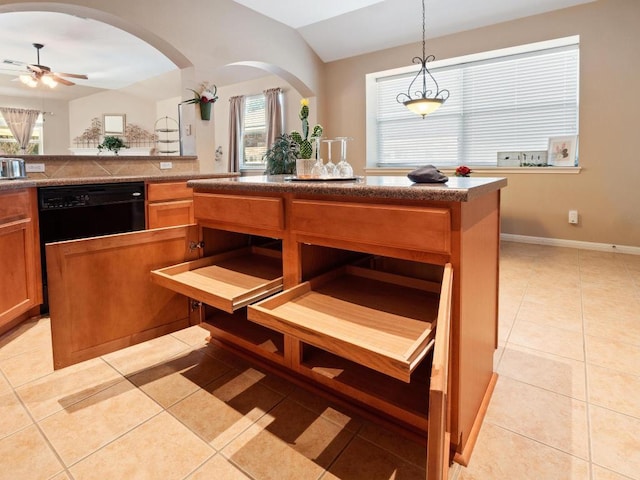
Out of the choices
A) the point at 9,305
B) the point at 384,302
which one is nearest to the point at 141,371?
the point at 9,305

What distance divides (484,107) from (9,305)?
5.15m

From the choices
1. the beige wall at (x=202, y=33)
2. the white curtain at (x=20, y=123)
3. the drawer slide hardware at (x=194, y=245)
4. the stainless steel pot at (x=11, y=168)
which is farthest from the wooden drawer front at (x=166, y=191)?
the white curtain at (x=20, y=123)

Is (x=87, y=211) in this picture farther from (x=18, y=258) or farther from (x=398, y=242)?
(x=398, y=242)

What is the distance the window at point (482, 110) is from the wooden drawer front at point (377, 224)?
13.9 ft

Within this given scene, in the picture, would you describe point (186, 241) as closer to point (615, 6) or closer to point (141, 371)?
point (141, 371)

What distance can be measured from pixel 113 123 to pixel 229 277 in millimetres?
8694

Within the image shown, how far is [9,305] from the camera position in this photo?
6.98ft

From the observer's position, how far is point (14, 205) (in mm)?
2152

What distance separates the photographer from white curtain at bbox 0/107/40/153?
20.2ft

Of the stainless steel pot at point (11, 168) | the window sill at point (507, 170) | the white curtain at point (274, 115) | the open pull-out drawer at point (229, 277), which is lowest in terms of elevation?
the open pull-out drawer at point (229, 277)

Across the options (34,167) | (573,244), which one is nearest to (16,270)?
(34,167)

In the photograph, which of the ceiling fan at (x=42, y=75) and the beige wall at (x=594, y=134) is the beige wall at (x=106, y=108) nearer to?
the ceiling fan at (x=42, y=75)

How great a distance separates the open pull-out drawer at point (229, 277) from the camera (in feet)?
4.54

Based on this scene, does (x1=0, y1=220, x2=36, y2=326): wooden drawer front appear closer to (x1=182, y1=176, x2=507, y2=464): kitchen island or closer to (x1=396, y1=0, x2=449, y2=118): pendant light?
(x1=182, y1=176, x2=507, y2=464): kitchen island
